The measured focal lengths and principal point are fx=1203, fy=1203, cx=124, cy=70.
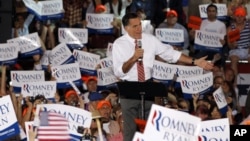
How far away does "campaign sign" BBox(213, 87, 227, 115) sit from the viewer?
19.2 m

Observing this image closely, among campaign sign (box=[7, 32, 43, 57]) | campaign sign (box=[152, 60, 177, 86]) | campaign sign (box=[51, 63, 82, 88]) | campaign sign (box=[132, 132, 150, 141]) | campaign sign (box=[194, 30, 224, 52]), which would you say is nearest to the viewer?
campaign sign (box=[132, 132, 150, 141])

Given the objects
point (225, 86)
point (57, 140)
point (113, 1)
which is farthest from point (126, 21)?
point (113, 1)

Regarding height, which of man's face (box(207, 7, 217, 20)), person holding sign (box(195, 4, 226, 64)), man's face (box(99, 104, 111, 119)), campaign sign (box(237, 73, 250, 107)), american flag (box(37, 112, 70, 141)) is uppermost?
american flag (box(37, 112, 70, 141))

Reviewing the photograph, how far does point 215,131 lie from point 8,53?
24.0 feet

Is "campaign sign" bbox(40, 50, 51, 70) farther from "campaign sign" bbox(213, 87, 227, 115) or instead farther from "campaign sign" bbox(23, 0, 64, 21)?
"campaign sign" bbox(213, 87, 227, 115)

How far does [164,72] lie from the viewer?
808 inches

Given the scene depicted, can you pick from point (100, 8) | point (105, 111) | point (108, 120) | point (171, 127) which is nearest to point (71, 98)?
point (105, 111)

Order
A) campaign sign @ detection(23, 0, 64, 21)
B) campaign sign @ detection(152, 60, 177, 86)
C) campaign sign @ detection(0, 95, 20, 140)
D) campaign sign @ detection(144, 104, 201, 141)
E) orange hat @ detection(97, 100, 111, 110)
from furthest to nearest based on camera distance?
campaign sign @ detection(23, 0, 64, 21) < campaign sign @ detection(152, 60, 177, 86) < orange hat @ detection(97, 100, 111, 110) < campaign sign @ detection(0, 95, 20, 140) < campaign sign @ detection(144, 104, 201, 141)

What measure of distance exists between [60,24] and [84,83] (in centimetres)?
255

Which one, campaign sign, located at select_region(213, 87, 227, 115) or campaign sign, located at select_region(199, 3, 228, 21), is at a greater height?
campaign sign, located at select_region(199, 3, 228, 21)

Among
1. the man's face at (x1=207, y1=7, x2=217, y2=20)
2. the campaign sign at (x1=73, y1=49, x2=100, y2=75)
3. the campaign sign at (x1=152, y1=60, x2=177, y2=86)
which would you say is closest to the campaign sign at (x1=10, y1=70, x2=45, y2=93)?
the campaign sign at (x1=73, y1=49, x2=100, y2=75)

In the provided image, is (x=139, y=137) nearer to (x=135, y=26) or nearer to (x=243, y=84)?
(x=135, y=26)

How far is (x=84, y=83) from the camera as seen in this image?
69.8ft

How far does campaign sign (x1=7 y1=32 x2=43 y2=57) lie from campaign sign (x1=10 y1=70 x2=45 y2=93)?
3.29 feet
